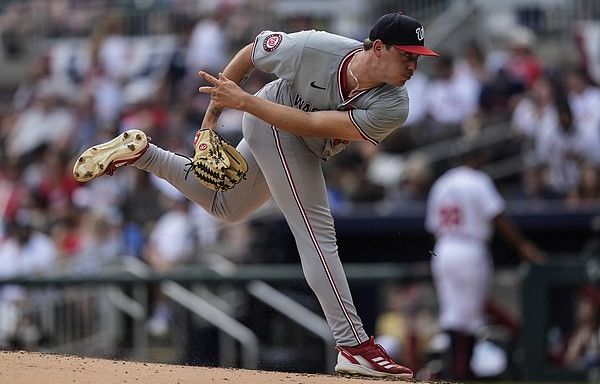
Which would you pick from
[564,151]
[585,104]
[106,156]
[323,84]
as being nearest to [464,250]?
[564,151]

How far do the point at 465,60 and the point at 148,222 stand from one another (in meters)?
3.73

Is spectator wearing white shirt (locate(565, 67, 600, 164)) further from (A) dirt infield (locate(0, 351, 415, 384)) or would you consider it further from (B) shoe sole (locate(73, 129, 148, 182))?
(B) shoe sole (locate(73, 129, 148, 182))

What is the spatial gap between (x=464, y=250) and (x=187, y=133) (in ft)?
14.2

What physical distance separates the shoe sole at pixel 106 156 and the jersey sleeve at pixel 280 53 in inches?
29.6

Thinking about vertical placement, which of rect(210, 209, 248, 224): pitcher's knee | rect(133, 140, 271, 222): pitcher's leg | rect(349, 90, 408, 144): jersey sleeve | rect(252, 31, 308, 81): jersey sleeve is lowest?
rect(210, 209, 248, 224): pitcher's knee

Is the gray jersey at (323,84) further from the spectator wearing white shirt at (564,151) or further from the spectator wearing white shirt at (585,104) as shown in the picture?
the spectator wearing white shirt at (585,104)

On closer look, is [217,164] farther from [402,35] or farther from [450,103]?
[450,103]

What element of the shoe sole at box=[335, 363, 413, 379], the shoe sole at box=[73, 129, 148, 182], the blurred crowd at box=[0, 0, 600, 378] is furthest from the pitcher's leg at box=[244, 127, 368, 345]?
the blurred crowd at box=[0, 0, 600, 378]

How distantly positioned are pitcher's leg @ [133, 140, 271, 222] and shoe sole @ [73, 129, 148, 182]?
0.09 metres

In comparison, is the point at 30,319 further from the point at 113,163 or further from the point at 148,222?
the point at 113,163

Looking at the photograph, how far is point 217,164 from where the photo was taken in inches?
265

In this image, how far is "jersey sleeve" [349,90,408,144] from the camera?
651cm

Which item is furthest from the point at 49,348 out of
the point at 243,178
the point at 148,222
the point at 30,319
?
the point at 243,178

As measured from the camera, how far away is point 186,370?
6.97 metres
